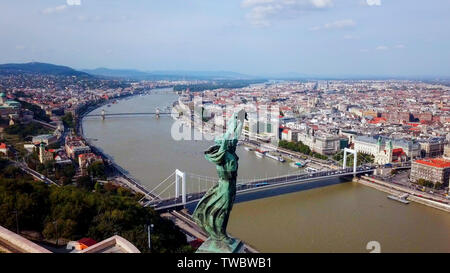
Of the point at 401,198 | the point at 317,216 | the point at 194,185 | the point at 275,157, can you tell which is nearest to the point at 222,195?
the point at 317,216

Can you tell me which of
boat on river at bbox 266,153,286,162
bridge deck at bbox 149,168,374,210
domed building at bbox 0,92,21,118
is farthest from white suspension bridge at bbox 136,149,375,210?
domed building at bbox 0,92,21,118

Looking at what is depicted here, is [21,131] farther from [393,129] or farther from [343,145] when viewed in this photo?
[393,129]

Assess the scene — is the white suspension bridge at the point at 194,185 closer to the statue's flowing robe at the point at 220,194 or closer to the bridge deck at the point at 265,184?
the bridge deck at the point at 265,184

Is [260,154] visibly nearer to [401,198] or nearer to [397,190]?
[397,190]

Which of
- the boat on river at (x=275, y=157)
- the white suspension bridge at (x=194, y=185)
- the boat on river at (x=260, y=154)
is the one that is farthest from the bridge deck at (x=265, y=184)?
the boat on river at (x=260, y=154)

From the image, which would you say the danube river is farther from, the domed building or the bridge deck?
the domed building
